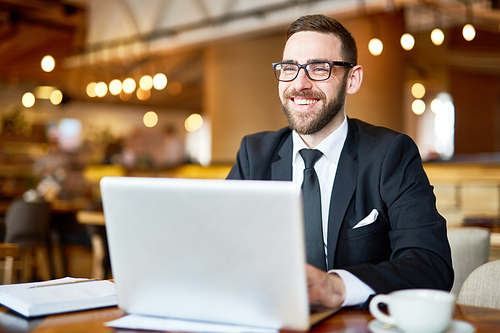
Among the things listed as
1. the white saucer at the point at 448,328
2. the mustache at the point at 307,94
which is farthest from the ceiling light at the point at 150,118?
the white saucer at the point at 448,328

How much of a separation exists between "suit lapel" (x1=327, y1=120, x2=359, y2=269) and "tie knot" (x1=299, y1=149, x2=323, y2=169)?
0.07 m

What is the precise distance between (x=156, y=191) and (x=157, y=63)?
1073cm

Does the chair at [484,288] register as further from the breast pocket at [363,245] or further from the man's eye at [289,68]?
the man's eye at [289,68]

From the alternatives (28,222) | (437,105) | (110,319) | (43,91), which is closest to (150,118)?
(43,91)

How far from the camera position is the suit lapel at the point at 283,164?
4.92ft

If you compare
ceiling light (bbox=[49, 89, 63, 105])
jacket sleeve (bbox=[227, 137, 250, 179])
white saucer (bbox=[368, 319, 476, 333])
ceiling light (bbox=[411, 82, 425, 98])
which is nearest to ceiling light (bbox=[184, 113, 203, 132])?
ceiling light (bbox=[49, 89, 63, 105])

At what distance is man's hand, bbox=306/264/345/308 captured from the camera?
2.90 feet

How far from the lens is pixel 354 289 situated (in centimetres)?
98

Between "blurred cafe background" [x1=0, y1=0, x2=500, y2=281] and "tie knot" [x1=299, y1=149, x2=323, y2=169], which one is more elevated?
"blurred cafe background" [x1=0, y1=0, x2=500, y2=281]

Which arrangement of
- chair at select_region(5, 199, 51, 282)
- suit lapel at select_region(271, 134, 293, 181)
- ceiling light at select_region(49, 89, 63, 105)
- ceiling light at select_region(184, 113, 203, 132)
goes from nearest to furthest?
suit lapel at select_region(271, 134, 293, 181)
chair at select_region(5, 199, 51, 282)
ceiling light at select_region(49, 89, 63, 105)
ceiling light at select_region(184, 113, 203, 132)

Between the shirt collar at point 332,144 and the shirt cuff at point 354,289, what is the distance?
510mm

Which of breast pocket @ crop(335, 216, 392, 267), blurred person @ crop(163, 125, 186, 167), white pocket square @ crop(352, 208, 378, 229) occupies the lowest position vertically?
breast pocket @ crop(335, 216, 392, 267)

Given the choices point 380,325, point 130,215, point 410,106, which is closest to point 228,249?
point 130,215

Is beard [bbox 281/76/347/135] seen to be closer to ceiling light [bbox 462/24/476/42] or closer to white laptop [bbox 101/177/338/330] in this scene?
white laptop [bbox 101/177/338/330]
